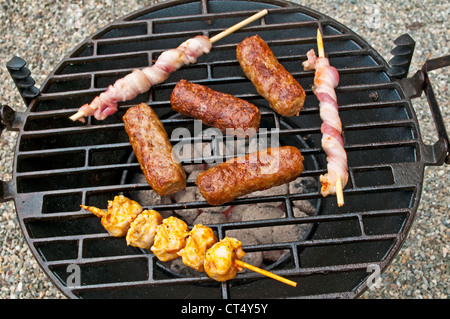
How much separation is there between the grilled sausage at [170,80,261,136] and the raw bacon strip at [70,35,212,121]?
270 mm

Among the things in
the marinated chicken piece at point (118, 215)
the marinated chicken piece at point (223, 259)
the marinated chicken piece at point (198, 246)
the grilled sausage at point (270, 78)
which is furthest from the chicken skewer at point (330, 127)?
the marinated chicken piece at point (118, 215)

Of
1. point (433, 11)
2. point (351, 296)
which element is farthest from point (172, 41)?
point (433, 11)

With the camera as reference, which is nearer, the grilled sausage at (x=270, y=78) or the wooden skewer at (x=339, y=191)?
the wooden skewer at (x=339, y=191)

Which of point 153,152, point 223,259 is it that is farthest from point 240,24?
point 223,259

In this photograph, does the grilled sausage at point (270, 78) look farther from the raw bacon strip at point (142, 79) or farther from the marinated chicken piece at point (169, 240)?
the marinated chicken piece at point (169, 240)

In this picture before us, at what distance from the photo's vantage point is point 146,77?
3.18 metres

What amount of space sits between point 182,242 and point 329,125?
135cm

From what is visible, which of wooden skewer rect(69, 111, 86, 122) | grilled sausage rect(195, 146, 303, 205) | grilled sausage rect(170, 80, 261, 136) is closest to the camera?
grilled sausage rect(195, 146, 303, 205)

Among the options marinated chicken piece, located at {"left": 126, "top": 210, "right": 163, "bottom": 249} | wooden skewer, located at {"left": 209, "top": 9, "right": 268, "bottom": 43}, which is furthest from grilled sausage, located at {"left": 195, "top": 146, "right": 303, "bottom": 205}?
wooden skewer, located at {"left": 209, "top": 9, "right": 268, "bottom": 43}

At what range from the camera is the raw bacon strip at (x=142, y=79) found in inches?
123

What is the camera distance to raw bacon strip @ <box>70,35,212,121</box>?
3117 millimetres

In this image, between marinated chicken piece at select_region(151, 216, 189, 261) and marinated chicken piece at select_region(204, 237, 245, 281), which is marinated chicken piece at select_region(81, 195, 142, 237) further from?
marinated chicken piece at select_region(204, 237, 245, 281)

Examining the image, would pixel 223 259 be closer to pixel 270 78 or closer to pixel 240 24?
pixel 270 78

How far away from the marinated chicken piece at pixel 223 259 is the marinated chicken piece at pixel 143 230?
44 cm
